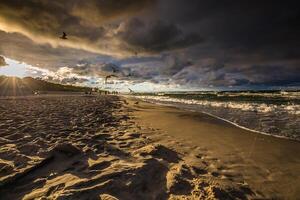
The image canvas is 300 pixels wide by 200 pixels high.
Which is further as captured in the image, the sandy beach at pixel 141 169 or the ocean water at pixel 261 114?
the ocean water at pixel 261 114

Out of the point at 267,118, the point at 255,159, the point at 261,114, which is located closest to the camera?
the point at 255,159

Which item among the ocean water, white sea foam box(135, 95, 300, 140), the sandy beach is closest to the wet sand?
the sandy beach

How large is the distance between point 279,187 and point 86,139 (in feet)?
17.8

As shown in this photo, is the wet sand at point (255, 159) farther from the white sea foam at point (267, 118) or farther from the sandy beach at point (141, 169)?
the white sea foam at point (267, 118)

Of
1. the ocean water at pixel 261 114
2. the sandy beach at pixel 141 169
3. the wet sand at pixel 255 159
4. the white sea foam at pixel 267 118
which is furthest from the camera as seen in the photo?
the ocean water at pixel 261 114

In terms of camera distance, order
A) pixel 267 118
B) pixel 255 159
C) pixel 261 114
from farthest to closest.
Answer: pixel 261 114
pixel 267 118
pixel 255 159

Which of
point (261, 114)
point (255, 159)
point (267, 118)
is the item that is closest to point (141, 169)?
point (255, 159)

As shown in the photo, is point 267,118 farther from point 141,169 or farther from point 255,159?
point 141,169

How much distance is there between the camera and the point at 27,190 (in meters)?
3.45

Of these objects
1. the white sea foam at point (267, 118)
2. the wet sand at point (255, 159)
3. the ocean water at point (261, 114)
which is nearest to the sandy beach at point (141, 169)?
the wet sand at point (255, 159)

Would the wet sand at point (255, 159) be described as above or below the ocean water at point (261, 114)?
below

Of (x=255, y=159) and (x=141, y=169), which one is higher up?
(x=141, y=169)

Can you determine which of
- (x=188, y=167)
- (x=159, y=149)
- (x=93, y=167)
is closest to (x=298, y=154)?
(x=188, y=167)

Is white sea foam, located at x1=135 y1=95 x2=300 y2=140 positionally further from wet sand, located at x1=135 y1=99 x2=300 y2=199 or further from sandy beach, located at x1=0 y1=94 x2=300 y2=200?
sandy beach, located at x1=0 y1=94 x2=300 y2=200
